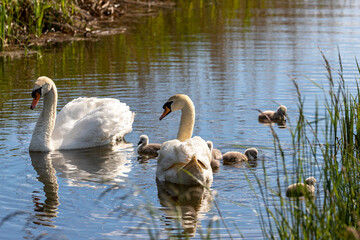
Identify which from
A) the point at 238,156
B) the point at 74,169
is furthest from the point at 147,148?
the point at 238,156

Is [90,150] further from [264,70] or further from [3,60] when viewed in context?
[3,60]

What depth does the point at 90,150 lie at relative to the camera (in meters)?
9.97

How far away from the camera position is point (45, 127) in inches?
387

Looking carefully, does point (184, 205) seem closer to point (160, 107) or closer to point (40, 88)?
point (40, 88)

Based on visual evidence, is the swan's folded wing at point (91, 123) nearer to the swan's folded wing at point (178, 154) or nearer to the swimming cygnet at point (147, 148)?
the swimming cygnet at point (147, 148)

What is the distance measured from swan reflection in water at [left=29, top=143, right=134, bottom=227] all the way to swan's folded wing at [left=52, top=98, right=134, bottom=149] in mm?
150

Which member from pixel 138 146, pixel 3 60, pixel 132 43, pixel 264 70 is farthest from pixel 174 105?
pixel 132 43

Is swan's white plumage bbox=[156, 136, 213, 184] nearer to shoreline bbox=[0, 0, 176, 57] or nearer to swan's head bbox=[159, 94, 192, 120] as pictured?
swan's head bbox=[159, 94, 192, 120]

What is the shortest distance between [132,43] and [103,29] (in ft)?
8.93

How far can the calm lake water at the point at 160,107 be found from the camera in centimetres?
666

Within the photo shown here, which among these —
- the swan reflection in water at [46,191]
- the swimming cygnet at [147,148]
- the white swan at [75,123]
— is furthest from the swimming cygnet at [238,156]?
the swan reflection in water at [46,191]

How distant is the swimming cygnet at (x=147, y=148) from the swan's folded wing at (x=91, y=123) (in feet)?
2.46

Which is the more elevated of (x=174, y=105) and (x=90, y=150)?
(x=174, y=105)

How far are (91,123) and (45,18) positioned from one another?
10413mm
